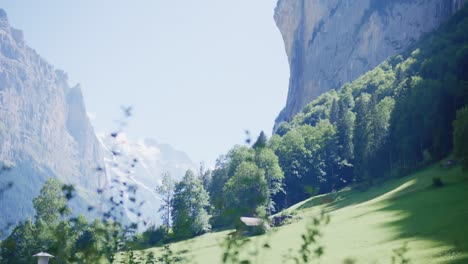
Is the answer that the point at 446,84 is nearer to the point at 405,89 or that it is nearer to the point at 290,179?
the point at 405,89

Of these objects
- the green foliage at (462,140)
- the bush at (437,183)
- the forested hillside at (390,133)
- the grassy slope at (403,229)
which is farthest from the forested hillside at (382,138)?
the grassy slope at (403,229)

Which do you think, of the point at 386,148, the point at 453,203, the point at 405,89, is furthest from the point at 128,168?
the point at 405,89

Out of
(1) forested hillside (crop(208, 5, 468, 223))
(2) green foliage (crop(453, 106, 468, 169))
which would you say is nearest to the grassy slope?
(2) green foliage (crop(453, 106, 468, 169))

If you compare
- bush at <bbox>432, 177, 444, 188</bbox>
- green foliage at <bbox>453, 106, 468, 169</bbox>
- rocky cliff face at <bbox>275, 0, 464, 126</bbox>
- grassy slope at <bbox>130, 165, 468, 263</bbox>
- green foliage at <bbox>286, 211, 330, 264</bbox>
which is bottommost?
green foliage at <bbox>286, 211, 330, 264</bbox>

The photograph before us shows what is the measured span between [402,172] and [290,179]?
32.3 m

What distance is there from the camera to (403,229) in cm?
3416

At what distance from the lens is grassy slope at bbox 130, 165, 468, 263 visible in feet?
85.6

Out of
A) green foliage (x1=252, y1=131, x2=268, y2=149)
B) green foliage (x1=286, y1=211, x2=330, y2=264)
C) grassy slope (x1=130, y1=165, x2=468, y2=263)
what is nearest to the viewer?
green foliage (x1=286, y1=211, x2=330, y2=264)

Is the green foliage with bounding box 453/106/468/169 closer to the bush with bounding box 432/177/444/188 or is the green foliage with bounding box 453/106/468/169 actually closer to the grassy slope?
the grassy slope

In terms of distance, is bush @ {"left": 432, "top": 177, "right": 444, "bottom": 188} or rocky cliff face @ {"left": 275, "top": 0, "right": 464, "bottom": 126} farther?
rocky cliff face @ {"left": 275, "top": 0, "right": 464, "bottom": 126}

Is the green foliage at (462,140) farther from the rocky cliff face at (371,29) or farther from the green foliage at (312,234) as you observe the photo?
the rocky cliff face at (371,29)

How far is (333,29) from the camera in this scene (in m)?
199

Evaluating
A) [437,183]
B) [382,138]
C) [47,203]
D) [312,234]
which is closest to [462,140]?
[437,183]

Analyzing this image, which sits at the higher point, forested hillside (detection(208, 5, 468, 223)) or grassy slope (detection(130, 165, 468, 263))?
forested hillside (detection(208, 5, 468, 223))
